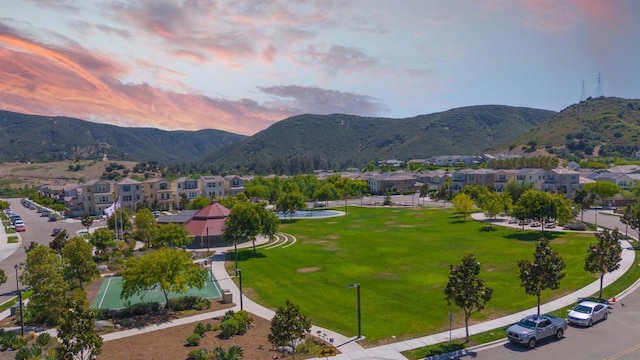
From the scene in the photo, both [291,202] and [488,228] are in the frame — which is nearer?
[488,228]

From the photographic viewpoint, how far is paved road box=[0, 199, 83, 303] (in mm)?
46425

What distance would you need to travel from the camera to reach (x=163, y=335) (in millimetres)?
30672

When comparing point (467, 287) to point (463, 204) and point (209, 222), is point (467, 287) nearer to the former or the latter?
point (209, 222)

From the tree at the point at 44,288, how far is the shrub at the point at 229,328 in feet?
41.8

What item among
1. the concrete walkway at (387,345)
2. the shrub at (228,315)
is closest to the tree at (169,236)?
the concrete walkway at (387,345)

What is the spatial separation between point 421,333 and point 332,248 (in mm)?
32881

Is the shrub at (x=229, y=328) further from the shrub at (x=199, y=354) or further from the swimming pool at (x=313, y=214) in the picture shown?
the swimming pool at (x=313, y=214)

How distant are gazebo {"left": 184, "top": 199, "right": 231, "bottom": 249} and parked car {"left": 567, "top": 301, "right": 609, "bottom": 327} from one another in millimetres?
49428

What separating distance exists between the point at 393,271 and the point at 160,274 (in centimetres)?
2531

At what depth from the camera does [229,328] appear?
29.7 metres

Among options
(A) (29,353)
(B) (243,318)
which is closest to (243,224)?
(B) (243,318)

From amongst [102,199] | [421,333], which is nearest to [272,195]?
[102,199]

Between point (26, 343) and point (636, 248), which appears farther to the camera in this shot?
point (636, 248)

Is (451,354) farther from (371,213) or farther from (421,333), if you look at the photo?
(371,213)
